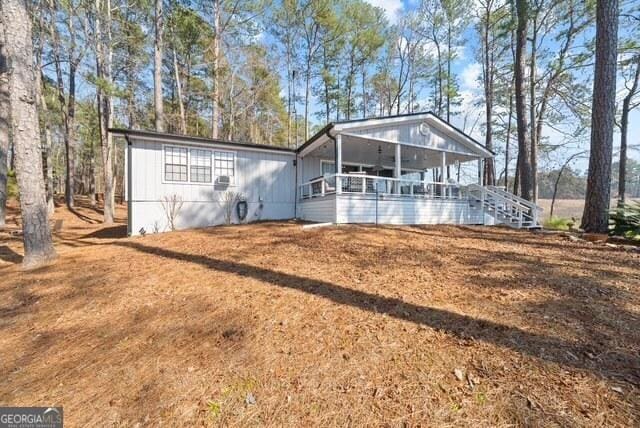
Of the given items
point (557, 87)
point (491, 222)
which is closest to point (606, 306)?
point (491, 222)

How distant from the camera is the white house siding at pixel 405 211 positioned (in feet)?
28.5

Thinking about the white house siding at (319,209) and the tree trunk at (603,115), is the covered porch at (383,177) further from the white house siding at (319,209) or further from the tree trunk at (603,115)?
the tree trunk at (603,115)

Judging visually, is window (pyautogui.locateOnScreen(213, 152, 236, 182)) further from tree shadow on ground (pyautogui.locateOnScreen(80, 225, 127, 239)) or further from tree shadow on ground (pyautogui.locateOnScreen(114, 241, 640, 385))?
tree shadow on ground (pyautogui.locateOnScreen(114, 241, 640, 385))

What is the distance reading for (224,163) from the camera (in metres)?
10.3

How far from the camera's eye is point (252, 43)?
684 inches

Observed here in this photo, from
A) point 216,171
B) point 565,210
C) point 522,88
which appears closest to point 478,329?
point 216,171

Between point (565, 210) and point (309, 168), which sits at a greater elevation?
point (309, 168)

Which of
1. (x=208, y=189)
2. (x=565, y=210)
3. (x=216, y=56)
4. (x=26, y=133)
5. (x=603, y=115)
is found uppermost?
(x=216, y=56)

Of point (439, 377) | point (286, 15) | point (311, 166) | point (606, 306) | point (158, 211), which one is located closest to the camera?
point (439, 377)

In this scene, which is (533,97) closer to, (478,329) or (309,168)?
(309,168)

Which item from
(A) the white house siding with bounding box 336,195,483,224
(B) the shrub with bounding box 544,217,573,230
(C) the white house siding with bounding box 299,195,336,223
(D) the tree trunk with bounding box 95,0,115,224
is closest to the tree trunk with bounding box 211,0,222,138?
(D) the tree trunk with bounding box 95,0,115,224

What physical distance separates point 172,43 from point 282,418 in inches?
770

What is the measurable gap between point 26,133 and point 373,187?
861 centimetres

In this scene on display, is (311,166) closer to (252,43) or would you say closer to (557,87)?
(252,43)
